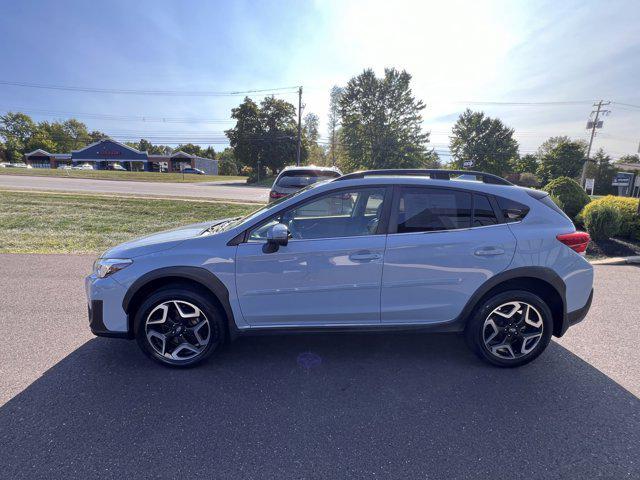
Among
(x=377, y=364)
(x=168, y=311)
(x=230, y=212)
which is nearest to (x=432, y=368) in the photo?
(x=377, y=364)

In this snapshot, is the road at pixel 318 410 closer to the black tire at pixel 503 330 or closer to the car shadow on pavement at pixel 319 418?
the car shadow on pavement at pixel 319 418

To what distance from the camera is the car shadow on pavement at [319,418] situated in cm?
200

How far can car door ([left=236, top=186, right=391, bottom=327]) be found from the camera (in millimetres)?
2809

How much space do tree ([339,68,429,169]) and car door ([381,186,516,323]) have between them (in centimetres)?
4348

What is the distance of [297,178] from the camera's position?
7.98 metres

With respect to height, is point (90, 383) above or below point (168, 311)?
below

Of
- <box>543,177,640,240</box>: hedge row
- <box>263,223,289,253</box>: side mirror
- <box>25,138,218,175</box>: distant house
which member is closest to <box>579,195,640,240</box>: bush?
<box>543,177,640,240</box>: hedge row

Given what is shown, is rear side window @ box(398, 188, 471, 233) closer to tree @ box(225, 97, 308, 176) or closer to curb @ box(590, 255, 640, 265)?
curb @ box(590, 255, 640, 265)

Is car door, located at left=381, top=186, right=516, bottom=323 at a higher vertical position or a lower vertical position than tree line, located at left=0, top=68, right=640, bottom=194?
lower

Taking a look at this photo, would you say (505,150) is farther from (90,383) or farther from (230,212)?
(90,383)

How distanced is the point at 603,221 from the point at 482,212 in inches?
289

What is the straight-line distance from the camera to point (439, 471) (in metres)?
1.97

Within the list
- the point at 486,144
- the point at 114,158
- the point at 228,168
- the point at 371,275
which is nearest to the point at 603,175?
the point at 486,144

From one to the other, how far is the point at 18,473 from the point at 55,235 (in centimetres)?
796
